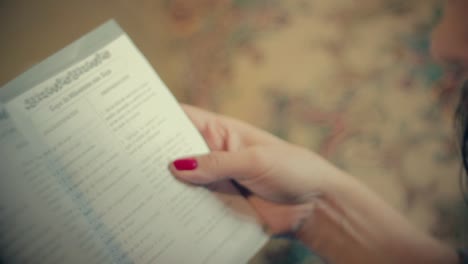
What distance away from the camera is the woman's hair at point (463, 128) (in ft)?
1.62

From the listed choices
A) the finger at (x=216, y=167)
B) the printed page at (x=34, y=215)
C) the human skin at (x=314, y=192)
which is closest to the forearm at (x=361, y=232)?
the human skin at (x=314, y=192)


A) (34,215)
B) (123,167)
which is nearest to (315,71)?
(123,167)

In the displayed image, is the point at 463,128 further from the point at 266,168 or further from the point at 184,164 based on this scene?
the point at 184,164

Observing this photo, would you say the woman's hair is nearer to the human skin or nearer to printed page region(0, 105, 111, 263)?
the human skin

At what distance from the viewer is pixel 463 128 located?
0.51 m

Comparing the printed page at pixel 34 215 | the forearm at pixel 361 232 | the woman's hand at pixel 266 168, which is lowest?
the forearm at pixel 361 232

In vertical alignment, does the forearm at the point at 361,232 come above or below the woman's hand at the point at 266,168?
below

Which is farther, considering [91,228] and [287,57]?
[287,57]

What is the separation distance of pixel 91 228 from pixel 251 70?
322 mm

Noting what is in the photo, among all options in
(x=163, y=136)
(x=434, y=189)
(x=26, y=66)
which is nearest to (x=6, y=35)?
(x=26, y=66)

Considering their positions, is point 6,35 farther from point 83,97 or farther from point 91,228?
point 91,228

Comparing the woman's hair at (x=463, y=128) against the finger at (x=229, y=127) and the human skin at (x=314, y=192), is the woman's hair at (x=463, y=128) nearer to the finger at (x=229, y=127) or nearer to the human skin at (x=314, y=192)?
the human skin at (x=314, y=192)

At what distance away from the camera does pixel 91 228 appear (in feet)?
1.46

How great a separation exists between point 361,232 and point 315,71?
0.25 metres
